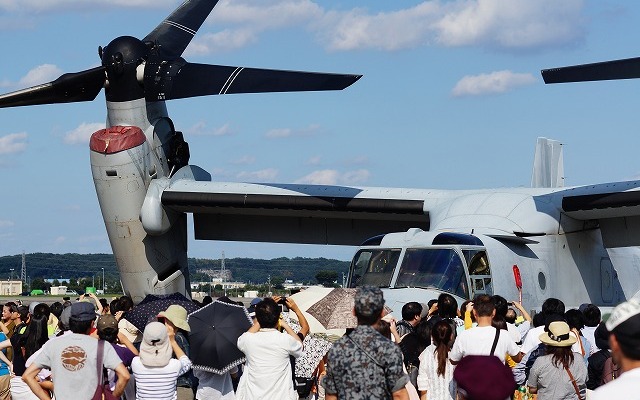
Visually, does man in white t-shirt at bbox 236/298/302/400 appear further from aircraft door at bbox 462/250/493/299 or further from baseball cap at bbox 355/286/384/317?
aircraft door at bbox 462/250/493/299

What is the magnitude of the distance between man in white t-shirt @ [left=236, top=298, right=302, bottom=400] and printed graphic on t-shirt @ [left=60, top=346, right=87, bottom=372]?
132 cm

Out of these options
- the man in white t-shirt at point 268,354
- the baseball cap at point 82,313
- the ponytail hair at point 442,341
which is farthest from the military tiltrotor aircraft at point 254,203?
the baseball cap at point 82,313

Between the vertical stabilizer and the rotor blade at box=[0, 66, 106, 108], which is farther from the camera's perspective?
the vertical stabilizer

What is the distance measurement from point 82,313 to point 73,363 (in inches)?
13.9

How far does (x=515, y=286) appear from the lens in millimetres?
14938

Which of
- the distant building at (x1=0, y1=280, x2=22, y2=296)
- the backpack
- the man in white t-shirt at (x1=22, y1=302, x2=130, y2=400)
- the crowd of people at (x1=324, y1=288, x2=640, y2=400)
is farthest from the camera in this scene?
the distant building at (x1=0, y1=280, x2=22, y2=296)

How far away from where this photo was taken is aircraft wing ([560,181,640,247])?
1725cm

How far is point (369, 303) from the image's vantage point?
19.5 ft

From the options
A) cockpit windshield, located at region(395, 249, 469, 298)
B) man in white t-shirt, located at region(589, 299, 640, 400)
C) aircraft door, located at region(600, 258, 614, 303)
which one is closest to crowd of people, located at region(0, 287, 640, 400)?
man in white t-shirt, located at region(589, 299, 640, 400)

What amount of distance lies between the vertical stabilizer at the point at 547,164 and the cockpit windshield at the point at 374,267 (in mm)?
9388

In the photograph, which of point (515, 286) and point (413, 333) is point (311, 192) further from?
point (413, 333)

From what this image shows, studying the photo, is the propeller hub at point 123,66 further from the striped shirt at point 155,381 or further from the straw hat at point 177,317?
the striped shirt at point 155,381

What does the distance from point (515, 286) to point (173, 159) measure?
850 cm

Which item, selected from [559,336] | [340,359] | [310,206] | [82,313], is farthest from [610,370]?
[310,206]
